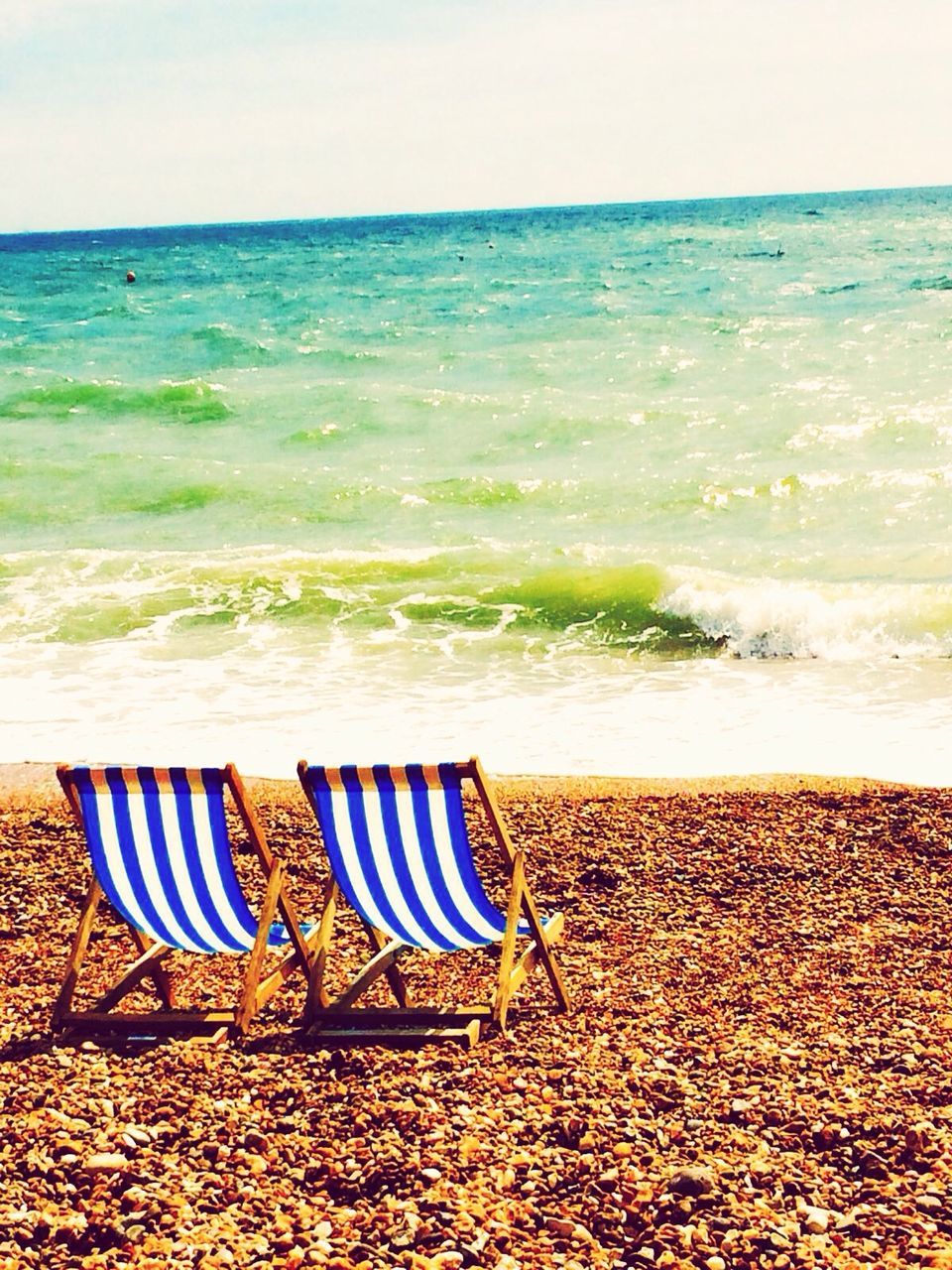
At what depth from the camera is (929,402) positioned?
19.1 m

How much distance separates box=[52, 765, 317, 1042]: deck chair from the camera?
438 cm

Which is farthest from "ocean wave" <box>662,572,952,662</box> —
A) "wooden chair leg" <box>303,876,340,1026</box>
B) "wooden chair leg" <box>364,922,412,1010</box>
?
"wooden chair leg" <box>303,876,340,1026</box>

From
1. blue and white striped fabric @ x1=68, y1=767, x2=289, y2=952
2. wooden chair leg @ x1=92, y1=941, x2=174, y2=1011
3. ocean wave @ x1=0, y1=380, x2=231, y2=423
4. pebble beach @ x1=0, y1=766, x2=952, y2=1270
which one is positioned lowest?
pebble beach @ x1=0, y1=766, x2=952, y2=1270

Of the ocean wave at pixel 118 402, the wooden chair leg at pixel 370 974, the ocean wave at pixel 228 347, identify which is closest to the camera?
the wooden chair leg at pixel 370 974

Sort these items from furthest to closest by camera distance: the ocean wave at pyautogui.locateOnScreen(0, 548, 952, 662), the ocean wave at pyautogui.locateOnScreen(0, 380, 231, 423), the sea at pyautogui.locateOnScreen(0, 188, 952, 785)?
the ocean wave at pyautogui.locateOnScreen(0, 380, 231, 423), the ocean wave at pyautogui.locateOnScreen(0, 548, 952, 662), the sea at pyautogui.locateOnScreen(0, 188, 952, 785)

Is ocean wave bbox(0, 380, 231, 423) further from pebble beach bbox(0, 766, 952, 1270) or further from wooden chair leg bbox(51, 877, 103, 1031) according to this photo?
wooden chair leg bbox(51, 877, 103, 1031)

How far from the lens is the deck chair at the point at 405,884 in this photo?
172 inches

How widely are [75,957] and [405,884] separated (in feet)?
A: 3.63

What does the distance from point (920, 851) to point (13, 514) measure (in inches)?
488

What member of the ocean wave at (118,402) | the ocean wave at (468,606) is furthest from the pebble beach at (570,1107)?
the ocean wave at (118,402)

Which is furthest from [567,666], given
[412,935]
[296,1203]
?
[296,1203]

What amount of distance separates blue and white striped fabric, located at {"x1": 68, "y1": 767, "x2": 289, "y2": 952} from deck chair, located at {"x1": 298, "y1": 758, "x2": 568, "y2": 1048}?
0.31 metres

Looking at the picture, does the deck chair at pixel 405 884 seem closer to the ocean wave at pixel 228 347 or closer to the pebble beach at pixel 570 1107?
the pebble beach at pixel 570 1107

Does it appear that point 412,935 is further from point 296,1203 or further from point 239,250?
point 239,250
